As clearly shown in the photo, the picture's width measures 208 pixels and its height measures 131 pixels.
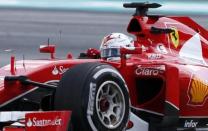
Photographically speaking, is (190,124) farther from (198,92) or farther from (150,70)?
(150,70)

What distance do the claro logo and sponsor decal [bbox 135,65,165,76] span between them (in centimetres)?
150

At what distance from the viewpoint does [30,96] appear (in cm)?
675

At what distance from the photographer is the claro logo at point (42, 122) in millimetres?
5814

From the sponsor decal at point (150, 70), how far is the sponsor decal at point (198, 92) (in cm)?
47

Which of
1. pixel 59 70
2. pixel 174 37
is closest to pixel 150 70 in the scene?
pixel 59 70

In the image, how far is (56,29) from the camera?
16.6m

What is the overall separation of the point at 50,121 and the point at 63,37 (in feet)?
32.7

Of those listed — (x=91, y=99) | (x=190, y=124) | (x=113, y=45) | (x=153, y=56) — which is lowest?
(x=190, y=124)

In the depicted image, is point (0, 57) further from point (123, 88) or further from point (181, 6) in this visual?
point (123, 88)

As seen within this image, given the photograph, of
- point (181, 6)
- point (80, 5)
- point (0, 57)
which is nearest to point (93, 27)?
point (80, 5)

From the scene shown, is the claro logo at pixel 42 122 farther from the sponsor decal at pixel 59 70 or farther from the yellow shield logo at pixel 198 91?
the yellow shield logo at pixel 198 91

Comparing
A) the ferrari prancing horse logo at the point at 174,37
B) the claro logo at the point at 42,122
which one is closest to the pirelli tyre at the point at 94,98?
the claro logo at the point at 42,122

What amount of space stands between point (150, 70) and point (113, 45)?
0.48 m

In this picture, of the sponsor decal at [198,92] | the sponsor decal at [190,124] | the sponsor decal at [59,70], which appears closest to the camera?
the sponsor decal at [59,70]
